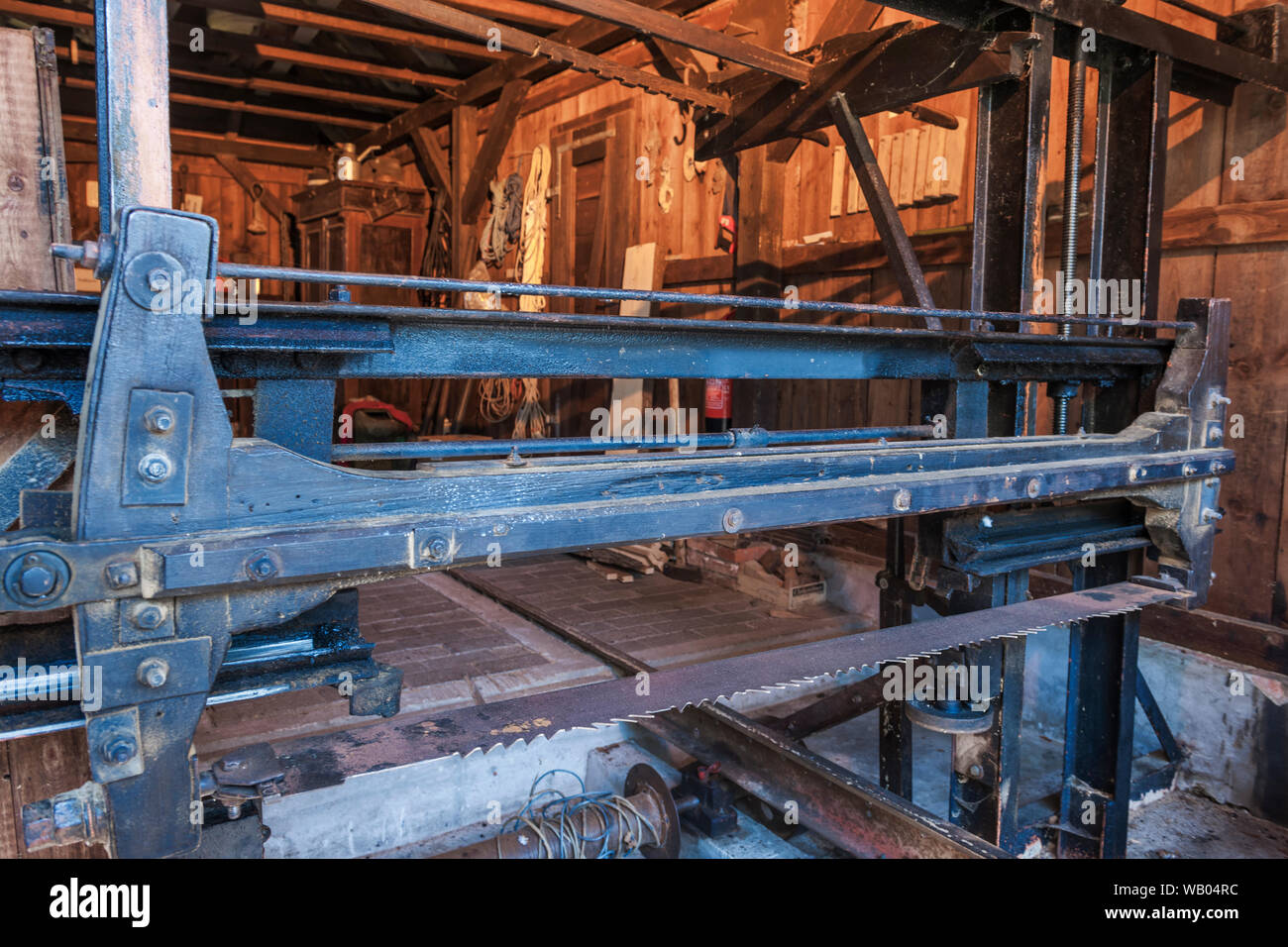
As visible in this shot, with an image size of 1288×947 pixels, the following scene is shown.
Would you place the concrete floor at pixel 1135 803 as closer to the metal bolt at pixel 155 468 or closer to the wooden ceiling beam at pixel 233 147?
the metal bolt at pixel 155 468

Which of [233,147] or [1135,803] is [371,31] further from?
[1135,803]

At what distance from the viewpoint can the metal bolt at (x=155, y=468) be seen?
1290 mm

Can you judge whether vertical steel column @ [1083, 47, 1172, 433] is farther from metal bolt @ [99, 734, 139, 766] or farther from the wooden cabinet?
the wooden cabinet

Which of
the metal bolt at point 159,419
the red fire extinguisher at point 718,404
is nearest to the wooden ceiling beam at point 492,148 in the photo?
the red fire extinguisher at point 718,404

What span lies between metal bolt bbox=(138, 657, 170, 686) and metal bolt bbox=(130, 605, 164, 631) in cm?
5

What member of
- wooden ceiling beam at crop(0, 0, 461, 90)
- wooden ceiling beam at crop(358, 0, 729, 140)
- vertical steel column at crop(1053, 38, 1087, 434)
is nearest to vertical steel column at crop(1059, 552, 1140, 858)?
vertical steel column at crop(1053, 38, 1087, 434)

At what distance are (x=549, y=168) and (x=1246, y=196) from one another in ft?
18.3

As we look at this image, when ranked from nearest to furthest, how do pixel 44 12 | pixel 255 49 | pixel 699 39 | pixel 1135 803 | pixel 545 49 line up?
1. pixel 699 39
2. pixel 1135 803
3. pixel 545 49
4. pixel 44 12
5. pixel 255 49

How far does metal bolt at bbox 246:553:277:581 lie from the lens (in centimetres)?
135

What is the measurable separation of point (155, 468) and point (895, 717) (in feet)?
9.50

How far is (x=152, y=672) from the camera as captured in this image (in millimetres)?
1328

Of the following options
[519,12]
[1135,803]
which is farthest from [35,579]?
[519,12]

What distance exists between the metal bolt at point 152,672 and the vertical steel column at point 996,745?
2.27 meters
